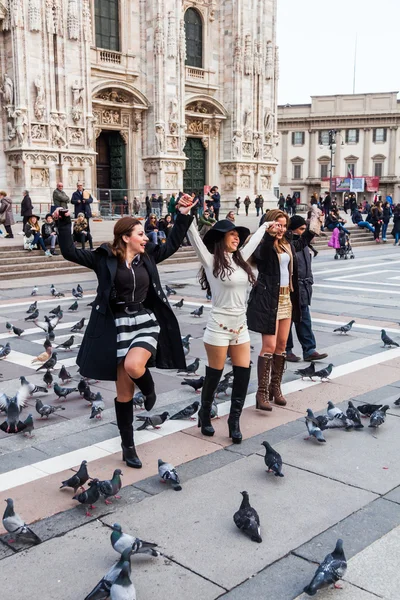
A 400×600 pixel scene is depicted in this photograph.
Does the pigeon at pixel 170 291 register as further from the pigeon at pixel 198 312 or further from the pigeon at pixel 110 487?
the pigeon at pixel 110 487

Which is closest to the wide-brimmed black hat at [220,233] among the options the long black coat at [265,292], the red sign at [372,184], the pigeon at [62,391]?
the long black coat at [265,292]

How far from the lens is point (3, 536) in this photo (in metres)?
3.82

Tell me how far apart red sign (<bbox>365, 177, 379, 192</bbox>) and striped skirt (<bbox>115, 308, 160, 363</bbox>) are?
66.8 metres

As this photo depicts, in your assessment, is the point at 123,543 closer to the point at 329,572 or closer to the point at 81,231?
the point at 329,572

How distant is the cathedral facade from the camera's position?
25.8 m

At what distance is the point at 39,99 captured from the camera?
2584 cm

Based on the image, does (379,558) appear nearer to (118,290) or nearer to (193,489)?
(193,489)

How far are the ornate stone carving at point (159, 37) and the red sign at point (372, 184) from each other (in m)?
42.0

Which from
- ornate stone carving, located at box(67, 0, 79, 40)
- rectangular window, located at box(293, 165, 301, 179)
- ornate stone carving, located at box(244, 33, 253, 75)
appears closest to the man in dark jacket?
ornate stone carving, located at box(67, 0, 79, 40)

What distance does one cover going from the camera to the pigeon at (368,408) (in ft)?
19.0

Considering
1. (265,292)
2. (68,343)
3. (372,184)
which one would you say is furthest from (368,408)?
(372,184)

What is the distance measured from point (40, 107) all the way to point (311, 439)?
2347 cm

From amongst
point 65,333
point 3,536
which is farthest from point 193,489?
point 65,333

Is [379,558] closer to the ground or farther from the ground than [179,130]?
closer to the ground
